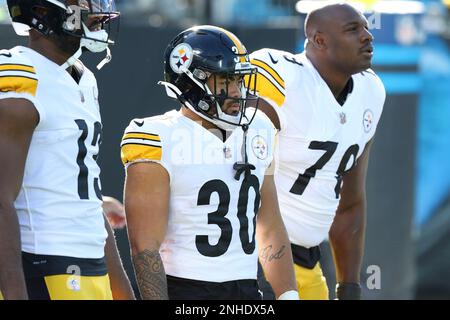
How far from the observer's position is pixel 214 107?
13.3 ft

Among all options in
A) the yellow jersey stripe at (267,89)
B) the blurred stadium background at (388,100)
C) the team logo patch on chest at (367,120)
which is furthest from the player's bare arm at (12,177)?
the team logo patch on chest at (367,120)

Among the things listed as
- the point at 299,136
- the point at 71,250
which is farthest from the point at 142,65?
the point at 71,250

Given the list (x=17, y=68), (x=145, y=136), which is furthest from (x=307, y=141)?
(x=17, y=68)

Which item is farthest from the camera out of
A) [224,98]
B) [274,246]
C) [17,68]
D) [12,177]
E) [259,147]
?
[274,246]

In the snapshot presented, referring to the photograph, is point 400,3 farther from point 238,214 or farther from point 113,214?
point 238,214

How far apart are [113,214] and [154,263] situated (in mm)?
1434

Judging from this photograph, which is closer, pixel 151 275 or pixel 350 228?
pixel 151 275

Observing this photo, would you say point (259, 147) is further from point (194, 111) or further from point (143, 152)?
point (143, 152)

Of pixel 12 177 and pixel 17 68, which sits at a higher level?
pixel 17 68

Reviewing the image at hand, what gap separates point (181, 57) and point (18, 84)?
0.76 metres

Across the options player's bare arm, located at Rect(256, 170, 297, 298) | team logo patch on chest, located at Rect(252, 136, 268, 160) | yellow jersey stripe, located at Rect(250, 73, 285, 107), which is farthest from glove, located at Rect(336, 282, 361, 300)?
team logo patch on chest, located at Rect(252, 136, 268, 160)

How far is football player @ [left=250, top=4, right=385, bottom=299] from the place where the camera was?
483 cm

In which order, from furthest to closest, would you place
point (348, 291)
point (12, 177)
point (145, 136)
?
point (348, 291), point (145, 136), point (12, 177)

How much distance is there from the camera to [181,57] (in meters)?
4.12
